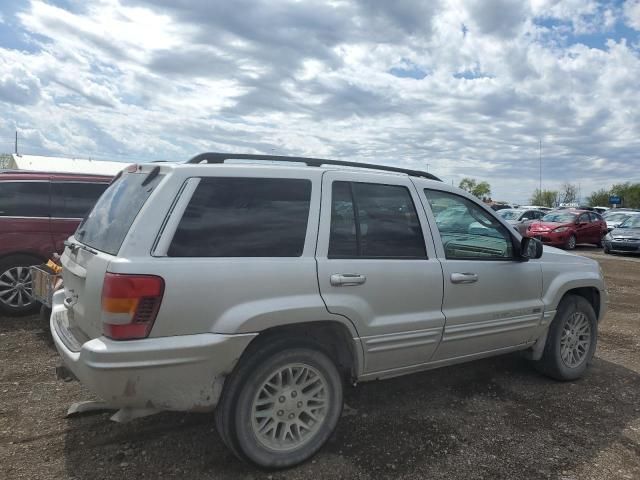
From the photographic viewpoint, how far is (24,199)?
623cm

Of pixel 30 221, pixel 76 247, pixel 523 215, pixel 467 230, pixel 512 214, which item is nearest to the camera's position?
pixel 76 247

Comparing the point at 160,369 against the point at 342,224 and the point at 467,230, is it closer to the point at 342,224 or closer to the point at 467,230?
the point at 342,224

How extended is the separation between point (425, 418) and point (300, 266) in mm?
1650

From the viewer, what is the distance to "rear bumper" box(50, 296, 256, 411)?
253 centimetres

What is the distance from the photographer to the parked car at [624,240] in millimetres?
16391

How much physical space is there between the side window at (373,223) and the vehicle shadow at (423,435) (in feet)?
4.06

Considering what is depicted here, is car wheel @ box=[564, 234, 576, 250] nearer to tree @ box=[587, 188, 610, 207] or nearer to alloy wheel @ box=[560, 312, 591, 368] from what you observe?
alloy wheel @ box=[560, 312, 591, 368]

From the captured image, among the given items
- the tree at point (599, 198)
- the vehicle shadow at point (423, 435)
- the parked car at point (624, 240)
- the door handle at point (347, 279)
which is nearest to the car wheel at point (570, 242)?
the parked car at point (624, 240)

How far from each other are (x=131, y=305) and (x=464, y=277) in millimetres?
2268

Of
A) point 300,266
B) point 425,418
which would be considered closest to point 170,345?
point 300,266

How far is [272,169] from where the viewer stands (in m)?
3.09

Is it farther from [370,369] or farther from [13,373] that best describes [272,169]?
[13,373]

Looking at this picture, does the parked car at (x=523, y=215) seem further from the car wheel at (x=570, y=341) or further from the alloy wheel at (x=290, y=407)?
the alloy wheel at (x=290, y=407)

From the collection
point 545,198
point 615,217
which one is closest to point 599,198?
point 545,198
